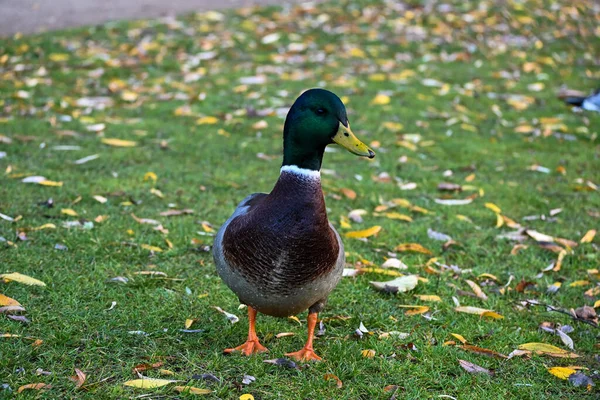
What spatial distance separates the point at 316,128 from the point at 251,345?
104 cm

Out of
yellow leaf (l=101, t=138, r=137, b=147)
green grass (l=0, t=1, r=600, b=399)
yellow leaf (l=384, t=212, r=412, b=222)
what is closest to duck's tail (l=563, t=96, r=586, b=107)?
green grass (l=0, t=1, r=600, b=399)

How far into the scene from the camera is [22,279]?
12.0 feet

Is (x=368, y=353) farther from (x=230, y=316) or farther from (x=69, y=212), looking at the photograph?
(x=69, y=212)

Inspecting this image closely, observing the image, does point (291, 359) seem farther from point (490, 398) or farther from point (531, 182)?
point (531, 182)

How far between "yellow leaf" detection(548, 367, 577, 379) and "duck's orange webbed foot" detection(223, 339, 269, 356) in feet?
4.28

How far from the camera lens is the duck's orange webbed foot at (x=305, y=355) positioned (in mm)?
3229

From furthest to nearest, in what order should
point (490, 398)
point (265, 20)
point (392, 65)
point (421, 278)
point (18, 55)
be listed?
point (265, 20)
point (392, 65)
point (18, 55)
point (421, 278)
point (490, 398)

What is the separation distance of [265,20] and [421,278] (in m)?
6.83

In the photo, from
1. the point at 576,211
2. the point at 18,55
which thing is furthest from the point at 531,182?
the point at 18,55

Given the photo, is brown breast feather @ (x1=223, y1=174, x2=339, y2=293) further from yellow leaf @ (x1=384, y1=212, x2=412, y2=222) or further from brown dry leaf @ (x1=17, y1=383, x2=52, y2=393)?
yellow leaf @ (x1=384, y1=212, x2=412, y2=222)

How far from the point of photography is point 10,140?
601cm

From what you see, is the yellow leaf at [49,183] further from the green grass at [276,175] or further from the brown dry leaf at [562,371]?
the brown dry leaf at [562,371]

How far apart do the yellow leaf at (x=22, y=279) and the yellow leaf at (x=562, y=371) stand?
99.0 inches

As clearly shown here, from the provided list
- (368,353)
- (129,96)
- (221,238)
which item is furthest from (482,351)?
(129,96)
